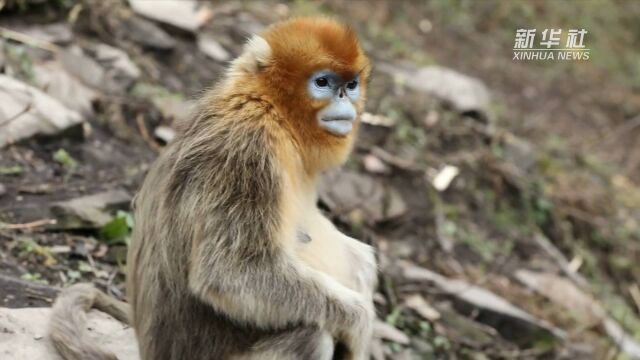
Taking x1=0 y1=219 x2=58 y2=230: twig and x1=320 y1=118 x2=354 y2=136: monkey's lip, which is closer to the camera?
x1=320 y1=118 x2=354 y2=136: monkey's lip

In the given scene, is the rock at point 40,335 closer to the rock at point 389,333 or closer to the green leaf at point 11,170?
the green leaf at point 11,170

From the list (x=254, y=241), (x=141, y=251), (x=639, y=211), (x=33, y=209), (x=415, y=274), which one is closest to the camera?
(x=254, y=241)

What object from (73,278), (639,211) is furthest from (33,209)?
(639,211)

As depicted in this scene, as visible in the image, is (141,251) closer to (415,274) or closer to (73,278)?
(73,278)

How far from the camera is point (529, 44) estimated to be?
986cm

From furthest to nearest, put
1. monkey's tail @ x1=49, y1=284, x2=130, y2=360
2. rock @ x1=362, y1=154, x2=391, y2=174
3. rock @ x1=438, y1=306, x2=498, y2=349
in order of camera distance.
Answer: rock @ x1=362, y1=154, x2=391, y2=174, rock @ x1=438, y1=306, x2=498, y2=349, monkey's tail @ x1=49, y1=284, x2=130, y2=360

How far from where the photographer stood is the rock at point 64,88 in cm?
544

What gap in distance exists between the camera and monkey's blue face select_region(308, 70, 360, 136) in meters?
3.21

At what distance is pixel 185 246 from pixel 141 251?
0.79ft

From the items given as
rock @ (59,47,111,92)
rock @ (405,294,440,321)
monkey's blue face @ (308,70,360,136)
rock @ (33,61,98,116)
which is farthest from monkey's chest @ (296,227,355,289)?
rock @ (59,47,111,92)

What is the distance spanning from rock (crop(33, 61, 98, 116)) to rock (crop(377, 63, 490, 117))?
334 centimetres

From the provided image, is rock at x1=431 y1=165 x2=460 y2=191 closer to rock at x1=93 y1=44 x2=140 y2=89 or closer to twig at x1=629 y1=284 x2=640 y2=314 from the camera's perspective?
twig at x1=629 y1=284 x2=640 y2=314

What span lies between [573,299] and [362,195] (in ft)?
5.76

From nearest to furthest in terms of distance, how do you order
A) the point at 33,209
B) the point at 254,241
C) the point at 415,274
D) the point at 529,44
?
the point at 254,241 < the point at 33,209 < the point at 415,274 < the point at 529,44
